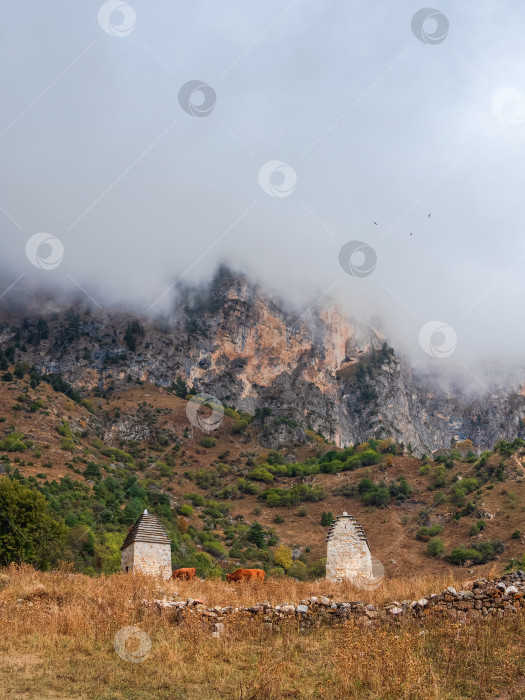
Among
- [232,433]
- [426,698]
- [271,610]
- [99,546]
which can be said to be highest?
[232,433]

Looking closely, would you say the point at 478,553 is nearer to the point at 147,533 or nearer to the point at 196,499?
the point at 147,533

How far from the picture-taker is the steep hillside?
4862 cm

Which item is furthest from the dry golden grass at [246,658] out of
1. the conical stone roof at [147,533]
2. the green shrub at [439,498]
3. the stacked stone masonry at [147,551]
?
the green shrub at [439,498]

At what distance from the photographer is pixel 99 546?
132 ft

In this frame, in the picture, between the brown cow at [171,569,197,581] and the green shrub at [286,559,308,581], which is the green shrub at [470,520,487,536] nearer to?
the green shrub at [286,559,308,581]

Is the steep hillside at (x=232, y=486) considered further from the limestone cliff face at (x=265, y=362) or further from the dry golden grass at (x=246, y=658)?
the dry golden grass at (x=246, y=658)

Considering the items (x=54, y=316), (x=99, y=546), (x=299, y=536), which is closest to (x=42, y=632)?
(x=99, y=546)

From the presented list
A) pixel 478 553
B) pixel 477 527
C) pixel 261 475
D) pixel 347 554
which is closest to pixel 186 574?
pixel 347 554

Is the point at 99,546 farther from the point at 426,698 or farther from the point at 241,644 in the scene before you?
the point at 426,698

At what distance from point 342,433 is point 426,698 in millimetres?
124399

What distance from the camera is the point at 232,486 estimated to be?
78250mm

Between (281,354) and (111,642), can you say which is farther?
(281,354)

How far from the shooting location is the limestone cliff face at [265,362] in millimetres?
114375

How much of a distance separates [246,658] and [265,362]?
407 ft
